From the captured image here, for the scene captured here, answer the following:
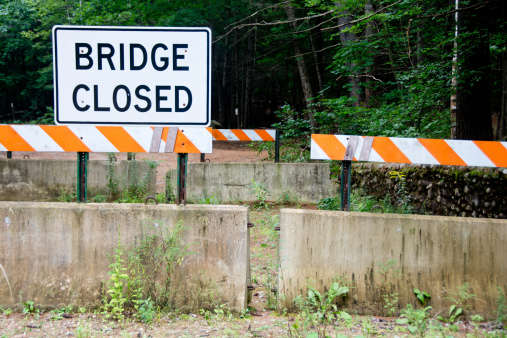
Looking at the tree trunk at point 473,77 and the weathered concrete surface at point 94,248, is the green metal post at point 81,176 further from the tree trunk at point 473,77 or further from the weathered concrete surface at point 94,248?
the tree trunk at point 473,77

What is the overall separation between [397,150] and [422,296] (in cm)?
124

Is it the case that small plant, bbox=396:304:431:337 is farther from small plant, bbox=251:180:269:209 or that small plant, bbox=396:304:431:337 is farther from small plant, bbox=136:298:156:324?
small plant, bbox=251:180:269:209

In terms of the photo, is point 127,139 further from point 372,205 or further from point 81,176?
point 372,205

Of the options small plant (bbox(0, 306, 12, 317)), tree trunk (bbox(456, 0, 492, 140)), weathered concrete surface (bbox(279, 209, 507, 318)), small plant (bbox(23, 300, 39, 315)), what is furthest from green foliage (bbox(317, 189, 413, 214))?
small plant (bbox(0, 306, 12, 317))

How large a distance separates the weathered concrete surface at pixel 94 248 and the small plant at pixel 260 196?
4.94 meters

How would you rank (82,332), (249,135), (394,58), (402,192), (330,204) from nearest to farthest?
(82,332), (402,192), (330,204), (249,135), (394,58)

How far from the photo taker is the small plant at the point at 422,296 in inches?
145

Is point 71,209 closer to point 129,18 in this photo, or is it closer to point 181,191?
point 181,191

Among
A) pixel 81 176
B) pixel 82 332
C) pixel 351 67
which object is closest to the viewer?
pixel 82 332

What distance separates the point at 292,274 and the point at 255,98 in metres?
46.1

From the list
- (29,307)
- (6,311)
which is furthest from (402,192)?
(6,311)

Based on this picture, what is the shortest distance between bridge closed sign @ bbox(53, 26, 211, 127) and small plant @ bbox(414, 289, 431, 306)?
2.26 meters

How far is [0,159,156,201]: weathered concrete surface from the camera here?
878cm

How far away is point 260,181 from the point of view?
9.53 m
